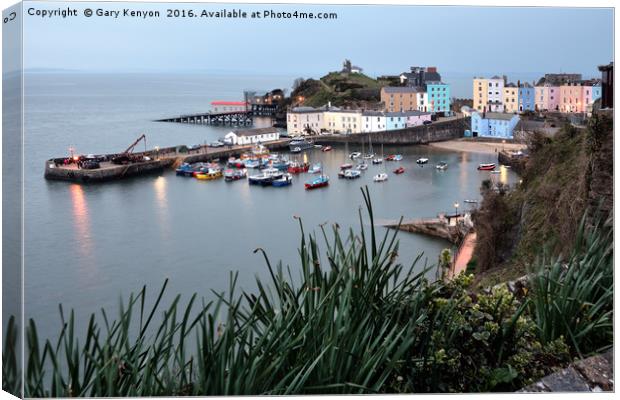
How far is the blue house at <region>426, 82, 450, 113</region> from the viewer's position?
409cm

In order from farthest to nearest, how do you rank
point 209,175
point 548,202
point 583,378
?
point 548,202, point 209,175, point 583,378

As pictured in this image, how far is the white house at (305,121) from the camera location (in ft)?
14.1

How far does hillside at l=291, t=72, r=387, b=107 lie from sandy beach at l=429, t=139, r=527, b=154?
1.50ft

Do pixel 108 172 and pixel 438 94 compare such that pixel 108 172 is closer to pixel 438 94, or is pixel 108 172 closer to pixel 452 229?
pixel 438 94

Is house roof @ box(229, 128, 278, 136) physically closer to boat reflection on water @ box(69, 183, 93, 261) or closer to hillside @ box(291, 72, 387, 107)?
hillside @ box(291, 72, 387, 107)

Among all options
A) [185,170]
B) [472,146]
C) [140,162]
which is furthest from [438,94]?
[140,162]

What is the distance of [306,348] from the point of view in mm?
2691

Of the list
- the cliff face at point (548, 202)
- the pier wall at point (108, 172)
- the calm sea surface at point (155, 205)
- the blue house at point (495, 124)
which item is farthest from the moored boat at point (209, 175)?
the cliff face at point (548, 202)

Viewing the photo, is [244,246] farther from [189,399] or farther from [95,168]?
[189,399]

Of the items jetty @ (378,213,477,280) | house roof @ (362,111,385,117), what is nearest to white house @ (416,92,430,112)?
house roof @ (362,111,385,117)

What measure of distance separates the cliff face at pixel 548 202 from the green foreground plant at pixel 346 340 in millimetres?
531

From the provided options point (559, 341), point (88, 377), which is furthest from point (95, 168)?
point (559, 341)

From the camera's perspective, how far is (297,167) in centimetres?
415

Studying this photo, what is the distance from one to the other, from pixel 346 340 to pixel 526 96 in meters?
2.13
